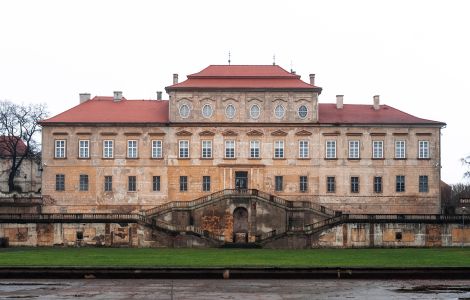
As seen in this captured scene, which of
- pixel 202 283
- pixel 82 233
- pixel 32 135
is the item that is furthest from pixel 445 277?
pixel 32 135

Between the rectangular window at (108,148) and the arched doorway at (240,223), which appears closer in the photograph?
the arched doorway at (240,223)

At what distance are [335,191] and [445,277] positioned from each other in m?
39.3

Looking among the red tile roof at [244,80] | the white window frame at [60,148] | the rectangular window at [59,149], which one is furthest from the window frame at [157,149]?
the rectangular window at [59,149]

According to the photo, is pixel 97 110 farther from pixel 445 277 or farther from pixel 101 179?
pixel 445 277

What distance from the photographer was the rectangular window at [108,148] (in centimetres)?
6444

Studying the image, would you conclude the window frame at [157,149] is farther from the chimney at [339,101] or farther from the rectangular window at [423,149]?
the rectangular window at [423,149]

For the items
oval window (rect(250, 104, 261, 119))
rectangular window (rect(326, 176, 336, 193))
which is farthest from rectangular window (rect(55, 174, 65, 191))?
rectangular window (rect(326, 176, 336, 193))

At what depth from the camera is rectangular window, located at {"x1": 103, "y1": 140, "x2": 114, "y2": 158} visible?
6444 centimetres

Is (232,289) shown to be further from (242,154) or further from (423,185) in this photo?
(423,185)

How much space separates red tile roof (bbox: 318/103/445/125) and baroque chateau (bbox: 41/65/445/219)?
24 centimetres

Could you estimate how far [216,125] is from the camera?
64250 millimetres

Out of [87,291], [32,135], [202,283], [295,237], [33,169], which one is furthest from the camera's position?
[33,169]

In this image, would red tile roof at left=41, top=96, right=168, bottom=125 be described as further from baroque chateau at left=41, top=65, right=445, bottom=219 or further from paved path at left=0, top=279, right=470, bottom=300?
paved path at left=0, top=279, right=470, bottom=300

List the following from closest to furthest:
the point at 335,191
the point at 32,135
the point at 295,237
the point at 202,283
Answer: the point at 202,283 → the point at 295,237 → the point at 335,191 → the point at 32,135
